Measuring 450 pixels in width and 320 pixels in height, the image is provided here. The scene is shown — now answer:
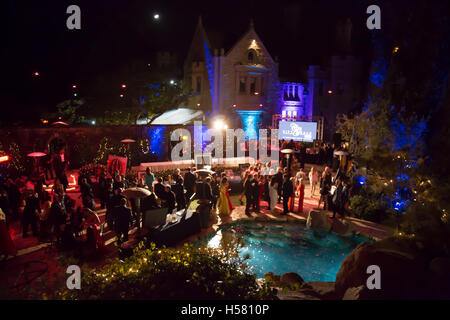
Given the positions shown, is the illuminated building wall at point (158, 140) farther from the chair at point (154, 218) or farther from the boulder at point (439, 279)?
the boulder at point (439, 279)

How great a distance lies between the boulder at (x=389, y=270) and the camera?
593 centimetres

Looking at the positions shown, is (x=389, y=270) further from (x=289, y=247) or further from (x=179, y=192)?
(x=179, y=192)

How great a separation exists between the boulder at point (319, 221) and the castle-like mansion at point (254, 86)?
1669 centimetres

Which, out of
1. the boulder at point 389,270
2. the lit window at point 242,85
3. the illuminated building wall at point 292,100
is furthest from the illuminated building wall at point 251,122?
the boulder at point 389,270

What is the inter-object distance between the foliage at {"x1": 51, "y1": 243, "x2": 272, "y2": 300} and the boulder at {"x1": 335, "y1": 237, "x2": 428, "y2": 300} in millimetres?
2761

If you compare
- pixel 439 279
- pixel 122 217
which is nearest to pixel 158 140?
pixel 122 217

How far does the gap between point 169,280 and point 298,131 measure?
2174 centimetres

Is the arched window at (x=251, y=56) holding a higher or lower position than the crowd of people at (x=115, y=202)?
higher

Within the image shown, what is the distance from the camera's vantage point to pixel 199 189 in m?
11.8

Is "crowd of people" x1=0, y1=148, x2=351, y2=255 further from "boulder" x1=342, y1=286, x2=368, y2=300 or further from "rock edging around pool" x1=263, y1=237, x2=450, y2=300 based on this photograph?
"boulder" x1=342, y1=286, x2=368, y2=300

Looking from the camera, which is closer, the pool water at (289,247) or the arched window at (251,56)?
the pool water at (289,247)

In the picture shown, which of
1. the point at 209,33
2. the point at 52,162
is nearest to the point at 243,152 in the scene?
the point at 209,33

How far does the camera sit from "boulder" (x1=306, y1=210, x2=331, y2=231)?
11.4 meters
